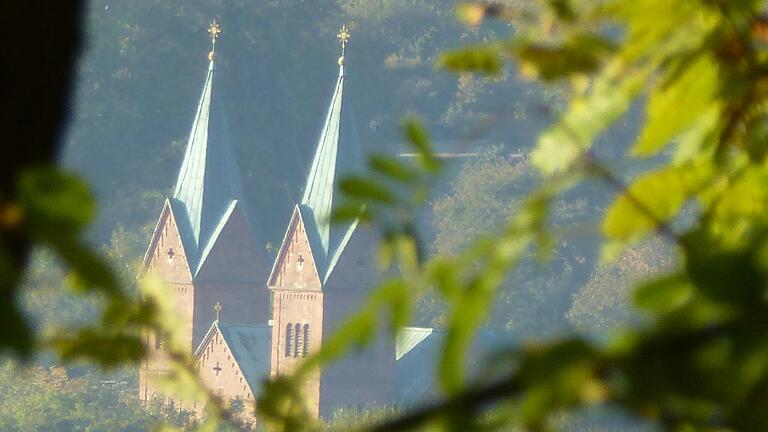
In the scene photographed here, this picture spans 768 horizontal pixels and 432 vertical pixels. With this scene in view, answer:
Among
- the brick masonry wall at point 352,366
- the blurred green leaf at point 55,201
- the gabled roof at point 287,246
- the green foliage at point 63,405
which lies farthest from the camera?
the green foliage at point 63,405

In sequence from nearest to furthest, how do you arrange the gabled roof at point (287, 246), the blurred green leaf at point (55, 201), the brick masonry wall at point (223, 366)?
1. the blurred green leaf at point (55, 201)
2. the gabled roof at point (287, 246)
3. the brick masonry wall at point (223, 366)

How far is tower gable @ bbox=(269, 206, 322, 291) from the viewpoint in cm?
1672

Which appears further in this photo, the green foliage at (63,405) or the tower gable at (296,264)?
the green foliage at (63,405)

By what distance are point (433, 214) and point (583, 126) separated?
19801mm

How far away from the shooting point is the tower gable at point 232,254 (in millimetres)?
17922

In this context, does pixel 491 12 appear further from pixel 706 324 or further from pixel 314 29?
pixel 314 29

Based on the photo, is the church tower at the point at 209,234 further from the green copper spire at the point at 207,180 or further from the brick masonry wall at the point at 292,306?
the brick masonry wall at the point at 292,306

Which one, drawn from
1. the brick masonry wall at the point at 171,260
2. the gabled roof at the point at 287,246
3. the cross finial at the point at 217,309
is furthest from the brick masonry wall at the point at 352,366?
the brick masonry wall at the point at 171,260

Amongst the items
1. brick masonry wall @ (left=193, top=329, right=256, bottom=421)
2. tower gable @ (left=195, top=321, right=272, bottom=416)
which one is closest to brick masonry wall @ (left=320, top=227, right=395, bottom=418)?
tower gable @ (left=195, top=321, right=272, bottom=416)

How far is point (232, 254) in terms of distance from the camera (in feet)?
60.0

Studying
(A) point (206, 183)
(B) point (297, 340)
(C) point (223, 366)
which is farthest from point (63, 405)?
(A) point (206, 183)

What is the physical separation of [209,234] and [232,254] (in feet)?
1.42

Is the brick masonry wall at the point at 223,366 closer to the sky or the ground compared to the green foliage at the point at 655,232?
closer to the ground

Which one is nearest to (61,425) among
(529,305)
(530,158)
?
(529,305)
